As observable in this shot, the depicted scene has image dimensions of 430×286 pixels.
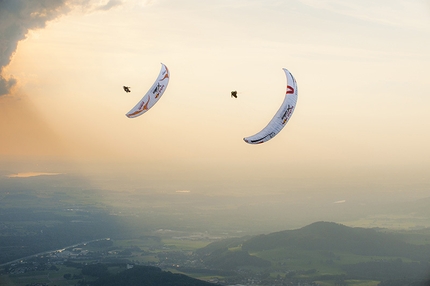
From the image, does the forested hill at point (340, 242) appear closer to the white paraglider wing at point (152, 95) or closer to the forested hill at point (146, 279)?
the forested hill at point (146, 279)

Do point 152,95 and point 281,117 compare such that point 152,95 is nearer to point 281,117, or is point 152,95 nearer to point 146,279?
point 281,117

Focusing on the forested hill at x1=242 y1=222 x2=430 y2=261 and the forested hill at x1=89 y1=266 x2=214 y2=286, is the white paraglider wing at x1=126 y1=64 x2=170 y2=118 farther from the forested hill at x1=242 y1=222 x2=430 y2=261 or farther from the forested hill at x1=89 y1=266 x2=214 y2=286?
the forested hill at x1=242 y1=222 x2=430 y2=261

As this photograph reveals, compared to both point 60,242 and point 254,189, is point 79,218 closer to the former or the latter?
point 60,242

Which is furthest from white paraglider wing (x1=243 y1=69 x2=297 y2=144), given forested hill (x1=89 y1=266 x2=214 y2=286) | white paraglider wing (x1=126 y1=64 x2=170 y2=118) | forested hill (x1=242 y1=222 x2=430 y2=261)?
forested hill (x1=242 y1=222 x2=430 y2=261)

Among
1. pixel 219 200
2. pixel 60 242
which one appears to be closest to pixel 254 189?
pixel 219 200

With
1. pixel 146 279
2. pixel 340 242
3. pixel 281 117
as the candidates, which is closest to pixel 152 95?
pixel 281 117

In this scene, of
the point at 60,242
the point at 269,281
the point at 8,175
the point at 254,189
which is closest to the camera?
the point at 269,281
